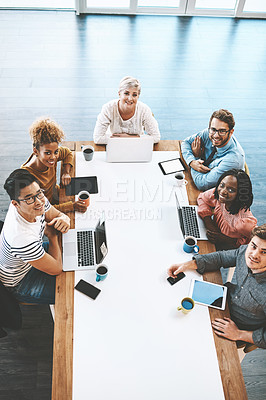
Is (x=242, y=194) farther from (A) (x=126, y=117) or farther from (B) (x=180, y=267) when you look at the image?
(A) (x=126, y=117)

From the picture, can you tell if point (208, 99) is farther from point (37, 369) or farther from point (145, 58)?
point (37, 369)

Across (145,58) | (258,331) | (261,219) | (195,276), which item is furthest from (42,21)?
(258,331)

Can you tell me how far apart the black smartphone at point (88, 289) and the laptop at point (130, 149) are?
1.08 metres

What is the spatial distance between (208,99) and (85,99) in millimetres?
1610

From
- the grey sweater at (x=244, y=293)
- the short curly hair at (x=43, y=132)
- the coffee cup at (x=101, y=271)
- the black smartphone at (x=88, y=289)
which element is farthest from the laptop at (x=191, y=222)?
the short curly hair at (x=43, y=132)

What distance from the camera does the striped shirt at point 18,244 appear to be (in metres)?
2.06

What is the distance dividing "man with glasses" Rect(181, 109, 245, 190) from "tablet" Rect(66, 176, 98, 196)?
0.77 metres

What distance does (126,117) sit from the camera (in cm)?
315

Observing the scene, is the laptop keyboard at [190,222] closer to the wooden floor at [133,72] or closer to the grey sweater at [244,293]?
the grey sweater at [244,293]

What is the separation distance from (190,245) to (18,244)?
1.07 metres

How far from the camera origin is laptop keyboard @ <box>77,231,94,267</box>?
7.50 feet

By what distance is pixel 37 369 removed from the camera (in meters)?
2.60

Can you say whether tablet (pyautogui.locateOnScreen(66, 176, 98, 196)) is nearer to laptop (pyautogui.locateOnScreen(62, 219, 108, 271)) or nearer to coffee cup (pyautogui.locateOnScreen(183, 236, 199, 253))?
laptop (pyautogui.locateOnScreen(62, 219, 108, 271))

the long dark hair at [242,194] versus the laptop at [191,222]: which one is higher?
the long dark hair at [242,194]
